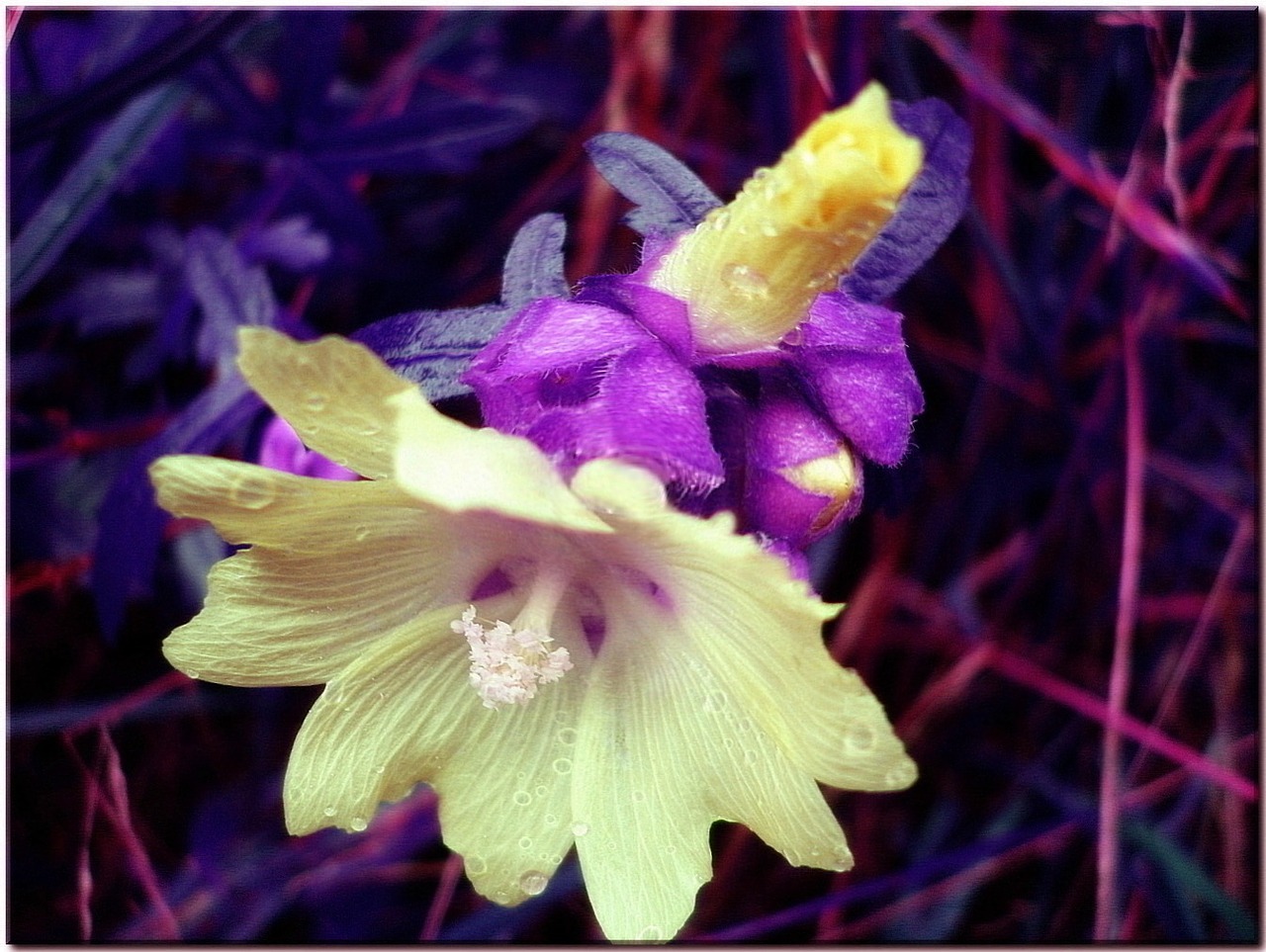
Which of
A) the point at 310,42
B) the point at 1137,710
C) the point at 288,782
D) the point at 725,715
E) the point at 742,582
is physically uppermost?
the point at 310,42

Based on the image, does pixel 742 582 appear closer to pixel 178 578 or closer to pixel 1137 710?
pixel 178 578

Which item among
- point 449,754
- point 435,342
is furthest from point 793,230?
point 449,754

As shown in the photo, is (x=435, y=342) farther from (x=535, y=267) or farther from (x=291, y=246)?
(x=291, y=246)

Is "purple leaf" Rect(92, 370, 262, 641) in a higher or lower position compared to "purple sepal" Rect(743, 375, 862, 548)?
lower

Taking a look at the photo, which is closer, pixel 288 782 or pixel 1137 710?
pixel 288 782

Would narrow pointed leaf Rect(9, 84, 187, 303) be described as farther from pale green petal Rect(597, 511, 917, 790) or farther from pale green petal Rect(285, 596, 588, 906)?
pale green petal Rect(597, 511, 917, 790)

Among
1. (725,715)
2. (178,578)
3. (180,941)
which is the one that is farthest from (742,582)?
(180,941)

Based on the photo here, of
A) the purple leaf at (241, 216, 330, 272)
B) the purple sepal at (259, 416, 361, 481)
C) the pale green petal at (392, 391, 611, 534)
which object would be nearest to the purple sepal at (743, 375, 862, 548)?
the pale green petal at (392, 391, 611, 534)

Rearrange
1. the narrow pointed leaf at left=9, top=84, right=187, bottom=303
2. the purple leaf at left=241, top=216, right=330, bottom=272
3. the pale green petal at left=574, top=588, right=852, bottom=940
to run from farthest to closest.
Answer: the purple leaf at left=241, top=216, right=330, bottom=272 → the narrow pointed leaf at left=9, top=84, right=187, bottom=303 → the pale green petal at left=574, top=588, right=852, bottom=940
